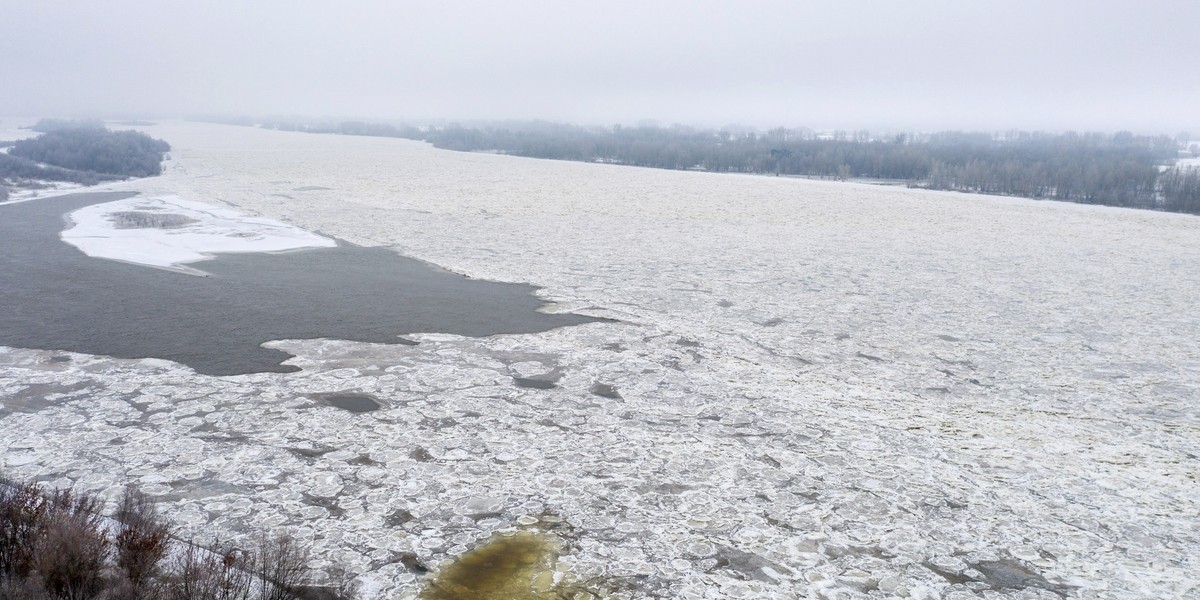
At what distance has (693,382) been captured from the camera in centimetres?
816

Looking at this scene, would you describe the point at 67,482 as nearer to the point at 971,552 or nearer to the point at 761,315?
the point at 971,552

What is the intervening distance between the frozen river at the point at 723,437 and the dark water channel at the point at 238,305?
48 centimetres

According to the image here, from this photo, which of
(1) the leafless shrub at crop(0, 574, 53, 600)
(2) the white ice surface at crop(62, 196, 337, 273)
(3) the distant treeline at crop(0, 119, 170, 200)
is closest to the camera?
(1) the leafless shrub at crop(0, 574, 53, 600)

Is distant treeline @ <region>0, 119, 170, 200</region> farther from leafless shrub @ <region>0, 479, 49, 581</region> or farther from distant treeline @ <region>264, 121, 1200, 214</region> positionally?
distant treeline @ <region>264, 121, 1200, 214</region>

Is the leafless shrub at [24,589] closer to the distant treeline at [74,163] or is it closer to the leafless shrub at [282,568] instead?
the leafless shrub at [282,568]

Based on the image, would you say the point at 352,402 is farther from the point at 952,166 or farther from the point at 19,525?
the point at 952,166

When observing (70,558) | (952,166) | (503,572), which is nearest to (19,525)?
(70,558)

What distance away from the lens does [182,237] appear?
Answer: 16.1m

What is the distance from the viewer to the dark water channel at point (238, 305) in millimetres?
8977

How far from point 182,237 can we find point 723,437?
1372cm

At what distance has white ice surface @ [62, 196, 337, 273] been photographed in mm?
14305

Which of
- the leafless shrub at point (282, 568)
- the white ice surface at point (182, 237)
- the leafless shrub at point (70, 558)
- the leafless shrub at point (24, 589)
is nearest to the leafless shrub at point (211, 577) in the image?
the leafless shrub at point (282, 568)

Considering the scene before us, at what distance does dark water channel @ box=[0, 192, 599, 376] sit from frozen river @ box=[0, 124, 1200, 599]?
48cm

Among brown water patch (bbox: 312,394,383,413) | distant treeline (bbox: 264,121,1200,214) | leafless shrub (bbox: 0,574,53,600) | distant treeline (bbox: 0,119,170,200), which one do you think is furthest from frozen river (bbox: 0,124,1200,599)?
distant treeline (bbox: 264,121,1200,214)
